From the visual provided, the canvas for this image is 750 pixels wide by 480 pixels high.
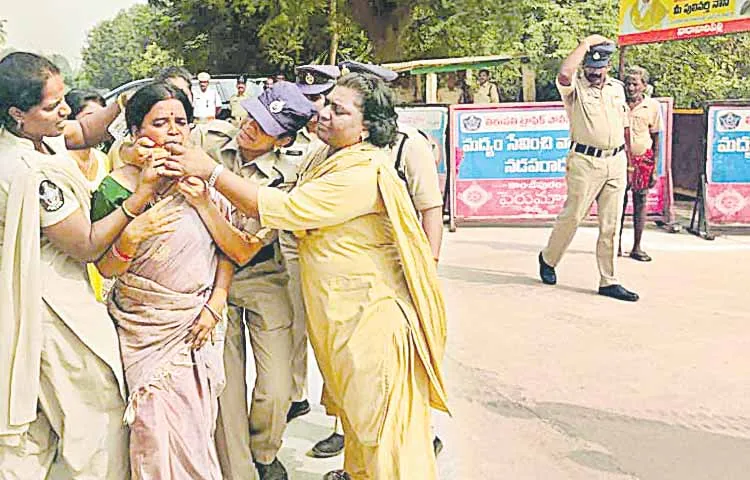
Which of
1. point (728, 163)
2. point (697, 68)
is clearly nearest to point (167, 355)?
point (728, 163)

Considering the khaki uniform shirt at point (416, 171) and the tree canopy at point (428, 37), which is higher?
the tree canopy at point (428, 37)

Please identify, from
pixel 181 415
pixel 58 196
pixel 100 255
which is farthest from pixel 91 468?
pixel 58 196

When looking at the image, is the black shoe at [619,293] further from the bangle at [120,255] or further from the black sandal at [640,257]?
the bangle at [120,255]

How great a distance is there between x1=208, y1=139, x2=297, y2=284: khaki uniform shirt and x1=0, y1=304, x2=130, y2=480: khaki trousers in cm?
96

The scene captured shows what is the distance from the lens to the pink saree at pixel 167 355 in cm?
286

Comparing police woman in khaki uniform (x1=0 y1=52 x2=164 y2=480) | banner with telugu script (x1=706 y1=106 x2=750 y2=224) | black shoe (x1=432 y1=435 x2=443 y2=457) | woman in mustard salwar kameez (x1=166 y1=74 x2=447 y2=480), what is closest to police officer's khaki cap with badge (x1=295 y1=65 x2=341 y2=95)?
woman in mustard salwar kameez (x1=166 y1=74 x2=447 y2=480)

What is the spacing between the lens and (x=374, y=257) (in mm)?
3334

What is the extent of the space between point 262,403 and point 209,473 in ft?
2.44

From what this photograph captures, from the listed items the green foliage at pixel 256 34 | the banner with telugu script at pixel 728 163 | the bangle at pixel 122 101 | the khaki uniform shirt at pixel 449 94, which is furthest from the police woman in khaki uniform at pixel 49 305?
the green foliage at pixel 256 34

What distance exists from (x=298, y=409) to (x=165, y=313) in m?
1.88

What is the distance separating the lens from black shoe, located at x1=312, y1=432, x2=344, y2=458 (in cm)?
437

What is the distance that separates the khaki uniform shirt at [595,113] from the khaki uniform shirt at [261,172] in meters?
4.36

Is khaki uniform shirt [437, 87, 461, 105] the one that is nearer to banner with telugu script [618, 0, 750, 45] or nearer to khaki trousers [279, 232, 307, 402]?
banner with telugu script [618, 0, 750, 45]

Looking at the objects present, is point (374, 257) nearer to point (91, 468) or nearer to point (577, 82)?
point (91, 468)
